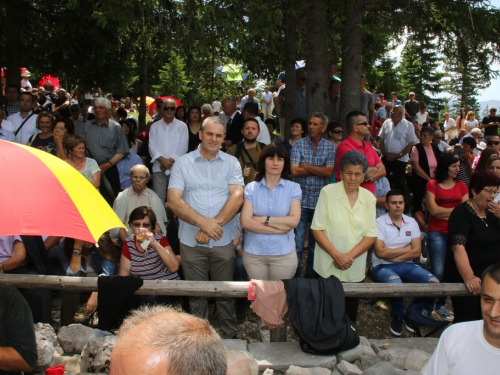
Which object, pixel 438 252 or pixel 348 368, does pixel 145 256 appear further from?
pixel 438 252

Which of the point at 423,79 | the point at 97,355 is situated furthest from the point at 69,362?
the point at 423,79

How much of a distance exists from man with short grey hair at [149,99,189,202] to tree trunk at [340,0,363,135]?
2.61 meters

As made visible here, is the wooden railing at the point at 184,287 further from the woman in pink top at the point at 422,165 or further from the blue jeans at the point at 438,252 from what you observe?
the woman in pink top at the point at 422,165

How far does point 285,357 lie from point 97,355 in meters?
1.56

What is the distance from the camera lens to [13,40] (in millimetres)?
11492

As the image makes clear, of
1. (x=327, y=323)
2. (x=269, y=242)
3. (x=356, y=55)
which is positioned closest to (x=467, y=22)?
(x=356, y=55)

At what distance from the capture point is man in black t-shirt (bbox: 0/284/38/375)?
333cm

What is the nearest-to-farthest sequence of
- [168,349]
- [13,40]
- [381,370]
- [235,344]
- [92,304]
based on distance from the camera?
[168,349] < [381,370] < [235,344] < [92,304] < [13,40]

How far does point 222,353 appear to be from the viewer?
1.58 metres

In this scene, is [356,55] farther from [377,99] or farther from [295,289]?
[377,99]

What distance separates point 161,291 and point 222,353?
3289 millimetres

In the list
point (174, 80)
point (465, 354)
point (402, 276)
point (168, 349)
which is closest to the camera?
point (168, 349)

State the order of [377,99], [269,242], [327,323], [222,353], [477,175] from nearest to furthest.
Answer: [222,353] → [327,323] → [269,242] → [477,175] → [377,99]

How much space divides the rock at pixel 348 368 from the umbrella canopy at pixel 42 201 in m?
2.29
